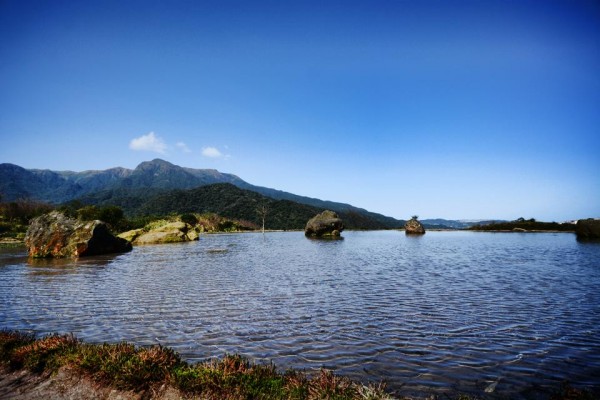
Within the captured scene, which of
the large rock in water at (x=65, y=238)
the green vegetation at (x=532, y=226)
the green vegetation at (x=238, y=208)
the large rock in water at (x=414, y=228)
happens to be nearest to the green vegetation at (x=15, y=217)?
the large rock in water at (x=65, y=238)

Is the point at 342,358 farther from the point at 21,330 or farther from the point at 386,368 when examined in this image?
the point at 21,330

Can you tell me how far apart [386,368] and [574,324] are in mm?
7046

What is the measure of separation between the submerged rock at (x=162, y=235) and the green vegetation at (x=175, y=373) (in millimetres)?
45574

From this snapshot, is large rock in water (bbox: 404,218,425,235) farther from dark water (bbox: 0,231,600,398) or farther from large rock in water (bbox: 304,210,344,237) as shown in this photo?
dark water (bbox: 0,231,600,398)

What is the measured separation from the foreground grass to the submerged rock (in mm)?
45526

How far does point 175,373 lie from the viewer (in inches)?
243

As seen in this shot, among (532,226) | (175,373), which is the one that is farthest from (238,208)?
(175,373)

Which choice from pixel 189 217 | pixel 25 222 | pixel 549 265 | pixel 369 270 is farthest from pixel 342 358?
pixel 189 217

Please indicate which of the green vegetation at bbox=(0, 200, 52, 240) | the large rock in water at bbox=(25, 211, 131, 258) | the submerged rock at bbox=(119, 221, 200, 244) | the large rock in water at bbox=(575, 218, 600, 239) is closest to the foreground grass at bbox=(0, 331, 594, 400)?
the large rock in water at bbox=(25, 211, 131, 258)

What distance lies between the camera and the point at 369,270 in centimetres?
2181

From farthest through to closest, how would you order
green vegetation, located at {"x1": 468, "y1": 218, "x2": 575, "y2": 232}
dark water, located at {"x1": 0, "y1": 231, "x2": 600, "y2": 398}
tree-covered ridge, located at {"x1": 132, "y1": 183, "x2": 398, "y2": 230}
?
tree-covered ridge, located at {"x1": 132, "y1": 183, "x2": 398, "y2": 230}, green vegetation, located at {"x1": 468, "y1": 218, "x2": 575, "y2": 232}, dark water, located at {"x1": 0, "y1": 231, "x2": 600, "y2": 398}

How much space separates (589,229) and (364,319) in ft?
197

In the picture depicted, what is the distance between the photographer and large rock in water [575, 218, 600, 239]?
49969 mm

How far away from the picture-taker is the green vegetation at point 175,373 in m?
5.50
